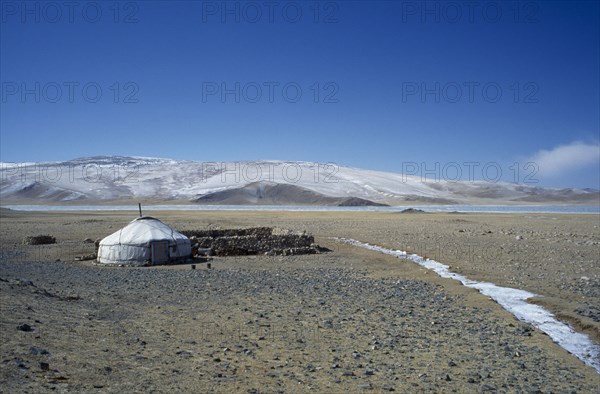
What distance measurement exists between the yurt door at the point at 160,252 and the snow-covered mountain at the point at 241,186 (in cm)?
9952

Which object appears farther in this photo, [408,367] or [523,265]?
[523,265]

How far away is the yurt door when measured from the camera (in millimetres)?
21375

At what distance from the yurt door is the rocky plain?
326 centimetres

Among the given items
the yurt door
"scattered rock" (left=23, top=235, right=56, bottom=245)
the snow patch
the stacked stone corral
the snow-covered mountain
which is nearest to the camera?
the snow patch

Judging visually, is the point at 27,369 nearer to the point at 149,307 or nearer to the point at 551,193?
the point at 149,307

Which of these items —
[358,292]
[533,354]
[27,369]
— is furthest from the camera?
[358,292]

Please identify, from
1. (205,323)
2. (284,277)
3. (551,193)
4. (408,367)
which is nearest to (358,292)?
(284,277)

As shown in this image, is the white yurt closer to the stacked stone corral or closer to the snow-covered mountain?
the stacked stone corral

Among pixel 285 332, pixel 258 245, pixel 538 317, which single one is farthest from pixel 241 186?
pixel 285 332

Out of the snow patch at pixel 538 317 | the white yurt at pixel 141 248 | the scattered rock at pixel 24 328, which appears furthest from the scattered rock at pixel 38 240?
the scattered rock at pixel 24 328

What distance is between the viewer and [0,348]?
23.9 ft

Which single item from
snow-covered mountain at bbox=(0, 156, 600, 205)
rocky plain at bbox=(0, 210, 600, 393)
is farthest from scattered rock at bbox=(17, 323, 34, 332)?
snow-covered mountain at bbox=(0, 156, 600, 205)

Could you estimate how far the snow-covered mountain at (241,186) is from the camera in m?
138

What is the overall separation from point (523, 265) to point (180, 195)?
128 meters
